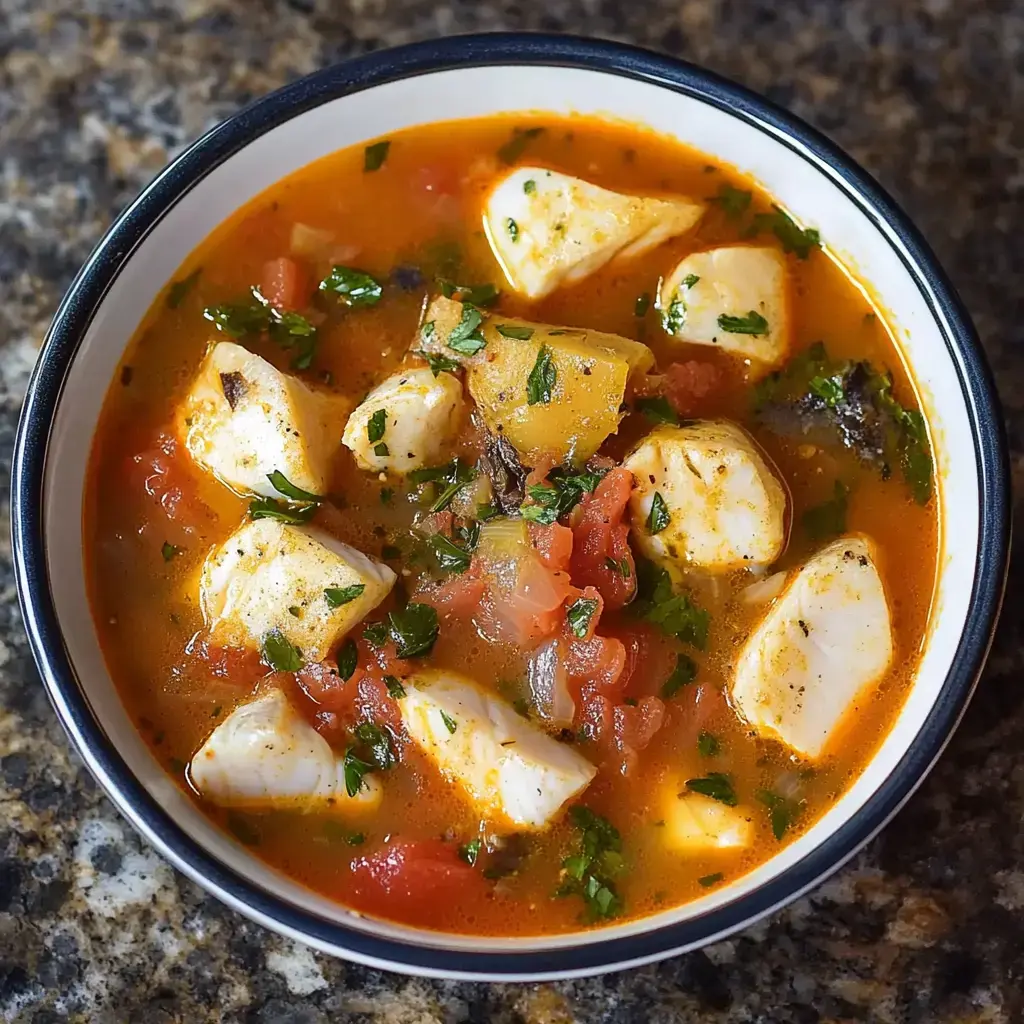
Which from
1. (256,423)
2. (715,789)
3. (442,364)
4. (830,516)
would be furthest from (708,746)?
(256,423)

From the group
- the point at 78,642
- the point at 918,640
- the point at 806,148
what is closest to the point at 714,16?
the point at 806,148

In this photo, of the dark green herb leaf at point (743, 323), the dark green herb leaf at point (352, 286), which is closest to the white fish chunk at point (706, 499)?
the dark green herb leaf at point (743, 323)

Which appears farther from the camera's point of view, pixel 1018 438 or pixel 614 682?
pixel 1018 438

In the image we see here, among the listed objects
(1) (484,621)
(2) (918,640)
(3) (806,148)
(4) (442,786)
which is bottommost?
(4) (442,786)

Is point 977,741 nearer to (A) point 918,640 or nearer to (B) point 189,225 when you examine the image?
(A) point 918,640

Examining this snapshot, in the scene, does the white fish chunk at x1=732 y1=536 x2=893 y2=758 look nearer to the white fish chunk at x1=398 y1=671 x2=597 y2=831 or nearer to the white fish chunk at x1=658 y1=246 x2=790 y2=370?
the white fish chunk at x1=398 y1=671 x2=597 y2=831

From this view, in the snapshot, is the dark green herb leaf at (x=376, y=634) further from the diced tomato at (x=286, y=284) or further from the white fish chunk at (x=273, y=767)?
the diced tomato at (x=286, y=284)

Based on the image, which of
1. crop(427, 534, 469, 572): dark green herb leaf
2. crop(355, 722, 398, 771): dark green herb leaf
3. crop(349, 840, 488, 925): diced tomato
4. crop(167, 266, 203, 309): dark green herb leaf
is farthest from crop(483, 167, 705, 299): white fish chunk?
crop(349, 840, 488, 925): diced tomato
